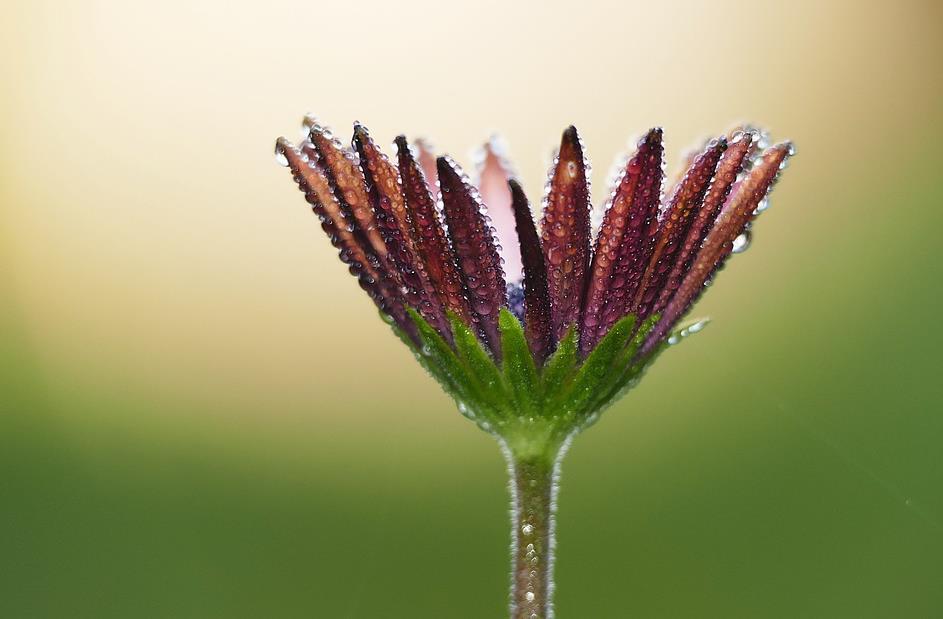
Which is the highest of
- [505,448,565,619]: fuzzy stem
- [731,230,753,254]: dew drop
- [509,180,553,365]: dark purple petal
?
[731,230,753,254]: dew drop

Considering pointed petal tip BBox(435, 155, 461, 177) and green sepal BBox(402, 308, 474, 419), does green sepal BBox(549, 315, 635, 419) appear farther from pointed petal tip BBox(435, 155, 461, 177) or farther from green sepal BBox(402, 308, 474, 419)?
pointed petal tip BBox(435, 155, 461, 177)

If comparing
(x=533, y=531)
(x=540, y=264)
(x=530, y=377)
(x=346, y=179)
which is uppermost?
(x=346, y=179)

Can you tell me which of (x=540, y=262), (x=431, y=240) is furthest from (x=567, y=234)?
(x=431, y=240)

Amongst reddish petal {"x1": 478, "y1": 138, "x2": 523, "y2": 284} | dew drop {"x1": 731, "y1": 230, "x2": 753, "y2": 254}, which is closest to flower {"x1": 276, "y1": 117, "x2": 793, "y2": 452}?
dew drop {"x1": 731, "y1": 230, "x2": 753, "y2": 254}

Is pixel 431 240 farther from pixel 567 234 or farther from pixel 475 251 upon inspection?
pixel 567 234

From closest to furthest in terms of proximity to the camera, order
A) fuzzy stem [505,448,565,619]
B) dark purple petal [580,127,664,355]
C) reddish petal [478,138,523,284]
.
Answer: fuzzy stem [505,448,565,619] → dark purple petal [580,127,664,355] → reddish petal [478,138,523,284]

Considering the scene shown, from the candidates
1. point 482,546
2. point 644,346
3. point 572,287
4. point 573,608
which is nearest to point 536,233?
point 572,287

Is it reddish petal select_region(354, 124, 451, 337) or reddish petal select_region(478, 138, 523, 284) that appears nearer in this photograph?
reddish petal select_region(354, 124, 451, 337)
